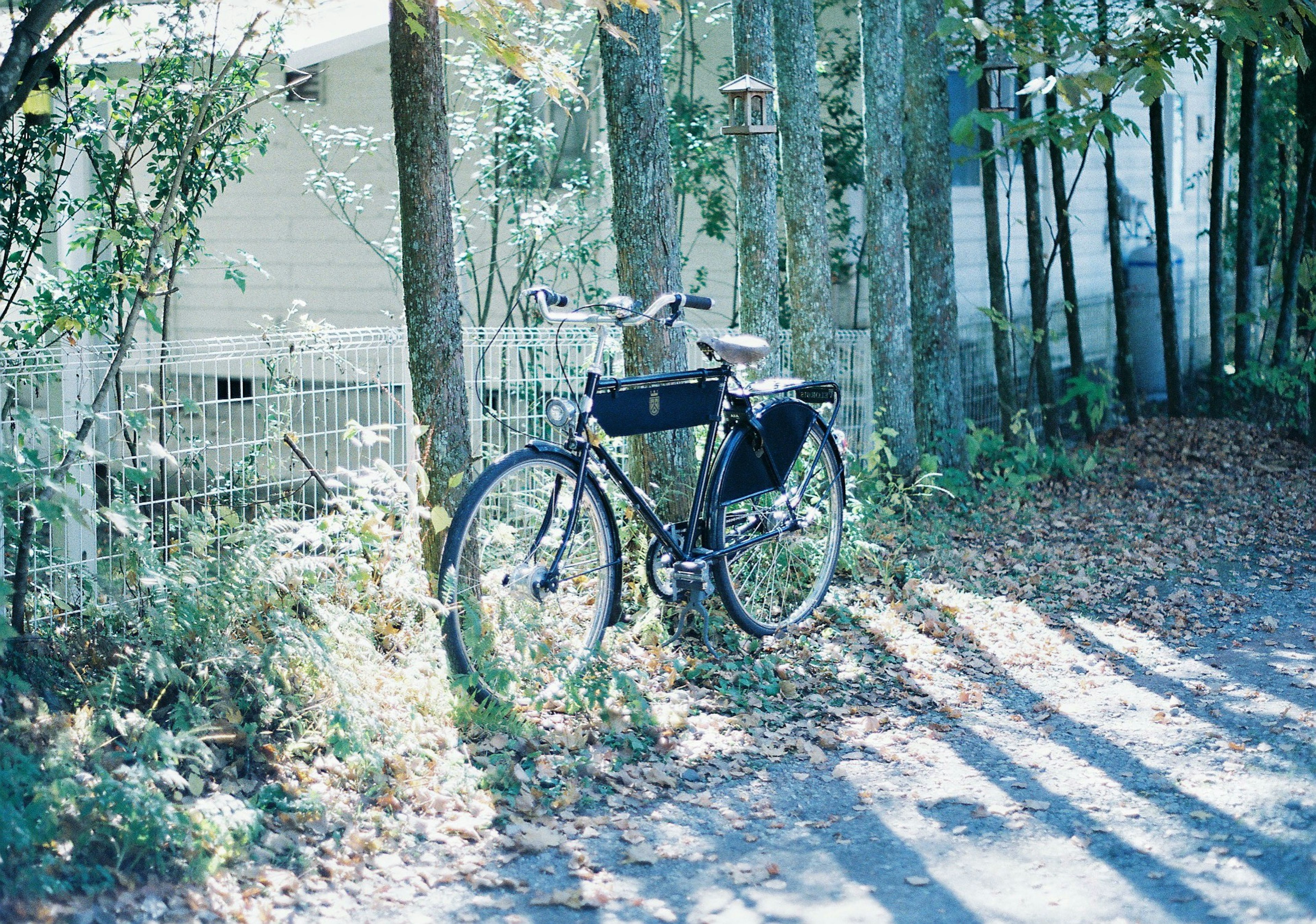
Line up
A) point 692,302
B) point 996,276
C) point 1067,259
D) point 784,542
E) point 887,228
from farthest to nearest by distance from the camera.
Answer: point 1067,259 < point 996,276 < point 887,228 < point 784,542 < point 692,302

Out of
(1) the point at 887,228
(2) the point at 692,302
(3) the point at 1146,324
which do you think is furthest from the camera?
(3) the point at 1146,324

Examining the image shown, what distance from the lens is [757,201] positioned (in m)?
7.29

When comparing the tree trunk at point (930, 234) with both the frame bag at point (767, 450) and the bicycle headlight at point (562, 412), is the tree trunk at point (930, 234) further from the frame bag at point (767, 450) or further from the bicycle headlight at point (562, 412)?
the bicycle headlight at point (562, 412)

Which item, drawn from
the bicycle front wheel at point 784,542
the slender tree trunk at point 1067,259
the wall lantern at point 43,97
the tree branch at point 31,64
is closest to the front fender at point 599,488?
the bicycle front wheel at point 784,542

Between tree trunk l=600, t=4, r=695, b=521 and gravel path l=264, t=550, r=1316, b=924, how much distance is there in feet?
4.82

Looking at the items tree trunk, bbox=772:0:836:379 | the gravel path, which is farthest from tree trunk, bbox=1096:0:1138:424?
the gravel path

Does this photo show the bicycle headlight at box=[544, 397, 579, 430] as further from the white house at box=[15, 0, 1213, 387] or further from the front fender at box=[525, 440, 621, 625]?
the white house at box=[15, 0, 1213, 387]

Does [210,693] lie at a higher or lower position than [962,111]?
lower

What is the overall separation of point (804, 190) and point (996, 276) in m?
2.76

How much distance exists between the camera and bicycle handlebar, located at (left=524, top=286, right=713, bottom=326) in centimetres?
467

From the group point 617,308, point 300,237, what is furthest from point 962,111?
point 617,308

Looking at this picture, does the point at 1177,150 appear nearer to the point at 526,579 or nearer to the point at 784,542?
the point at 784,542

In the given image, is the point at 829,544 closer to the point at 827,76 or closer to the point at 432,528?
the point at 432,528

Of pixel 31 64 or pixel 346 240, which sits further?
pixel 346 240
